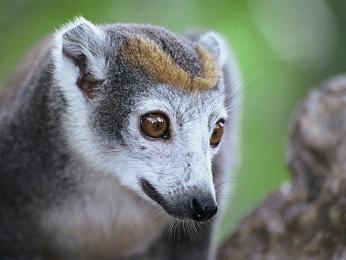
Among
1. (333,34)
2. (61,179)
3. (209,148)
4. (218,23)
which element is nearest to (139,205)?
(61,179)

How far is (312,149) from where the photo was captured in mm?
6316

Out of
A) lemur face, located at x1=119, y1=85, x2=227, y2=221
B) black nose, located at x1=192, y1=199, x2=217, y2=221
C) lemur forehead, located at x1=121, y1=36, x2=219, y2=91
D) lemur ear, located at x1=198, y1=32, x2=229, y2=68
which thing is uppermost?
lemur ear, located at x1=198, y1=32, x2=229, y2=68

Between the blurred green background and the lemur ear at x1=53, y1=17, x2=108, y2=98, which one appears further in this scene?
the blurred green background

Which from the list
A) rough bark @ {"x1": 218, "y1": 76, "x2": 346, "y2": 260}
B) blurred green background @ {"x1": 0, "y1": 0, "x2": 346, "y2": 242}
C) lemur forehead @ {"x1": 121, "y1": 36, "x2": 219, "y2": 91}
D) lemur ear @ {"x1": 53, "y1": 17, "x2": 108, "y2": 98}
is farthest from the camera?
blurred green background @ {"x1": 0, "y1": 0, "x2": 346, "y2": 242}

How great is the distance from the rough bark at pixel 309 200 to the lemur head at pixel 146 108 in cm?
112

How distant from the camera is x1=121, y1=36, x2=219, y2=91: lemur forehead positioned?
15.9ft

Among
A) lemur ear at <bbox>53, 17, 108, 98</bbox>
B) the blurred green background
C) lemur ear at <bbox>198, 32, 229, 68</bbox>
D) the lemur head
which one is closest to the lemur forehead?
the lemur head

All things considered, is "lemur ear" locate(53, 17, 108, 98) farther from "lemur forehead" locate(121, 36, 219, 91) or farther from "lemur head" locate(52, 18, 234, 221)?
"lemur forehead" locate(121, 36, 219, 91)

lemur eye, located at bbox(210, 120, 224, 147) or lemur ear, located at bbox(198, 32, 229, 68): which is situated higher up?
lemur ear, located at bbox(198, 32, 229, 68)

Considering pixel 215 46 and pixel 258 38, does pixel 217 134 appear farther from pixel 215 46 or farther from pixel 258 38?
pixel 258 38

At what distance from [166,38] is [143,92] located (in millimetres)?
509

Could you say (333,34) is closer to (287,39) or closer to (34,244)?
(287,39)

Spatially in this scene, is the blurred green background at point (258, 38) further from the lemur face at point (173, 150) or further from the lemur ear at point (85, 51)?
the lemur face at point (173, 150)

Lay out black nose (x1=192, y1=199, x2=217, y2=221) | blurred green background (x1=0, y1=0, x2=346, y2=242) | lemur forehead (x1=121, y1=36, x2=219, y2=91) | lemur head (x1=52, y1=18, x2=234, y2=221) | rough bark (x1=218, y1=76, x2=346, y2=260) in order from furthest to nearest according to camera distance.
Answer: blurred green background (x1=0, y1=0, x2=346, y2=242) → rough bark (x1=218, y1=76, x2=346, y2=260) → lemur forehead (x1=121, y1=36, x2=219, y2=91) → lemur head (x1=52, y1=18, x2=234, y2=221) → black nose (x1=192, y1=199, x2=217, y2=221)
